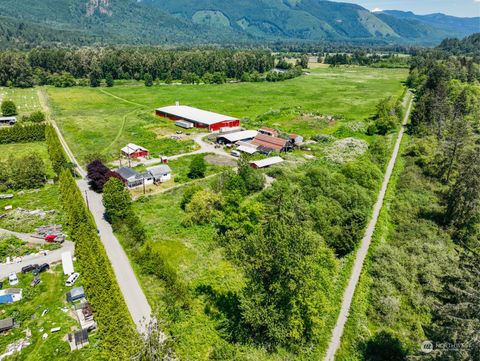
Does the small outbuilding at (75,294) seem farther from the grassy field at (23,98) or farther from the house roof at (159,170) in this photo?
the grassy field at (23,98)

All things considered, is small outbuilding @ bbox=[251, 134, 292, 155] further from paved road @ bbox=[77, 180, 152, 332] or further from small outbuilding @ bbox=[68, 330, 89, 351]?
small outbuilding @ bbox=[68, 330, 89, 351]

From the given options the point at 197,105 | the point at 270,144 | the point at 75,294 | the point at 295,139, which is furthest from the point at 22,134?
the point at 295,139

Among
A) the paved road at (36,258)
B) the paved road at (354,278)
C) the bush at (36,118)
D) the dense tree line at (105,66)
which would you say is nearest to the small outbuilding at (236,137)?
the paved road at (354,278)

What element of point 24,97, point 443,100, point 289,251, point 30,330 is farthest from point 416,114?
point 24,97

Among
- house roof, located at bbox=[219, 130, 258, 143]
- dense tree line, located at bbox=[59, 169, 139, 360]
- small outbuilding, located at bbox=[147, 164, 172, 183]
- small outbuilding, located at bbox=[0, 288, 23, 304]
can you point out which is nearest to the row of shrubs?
dense tree line, located at bbox=[59, 169, 139, 360]

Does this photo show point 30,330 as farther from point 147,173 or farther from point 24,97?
point 24,97

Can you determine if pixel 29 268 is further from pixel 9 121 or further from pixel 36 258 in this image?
pixel 9 121

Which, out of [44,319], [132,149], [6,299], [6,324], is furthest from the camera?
[132,149]

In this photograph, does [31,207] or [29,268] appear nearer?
[29,268]
